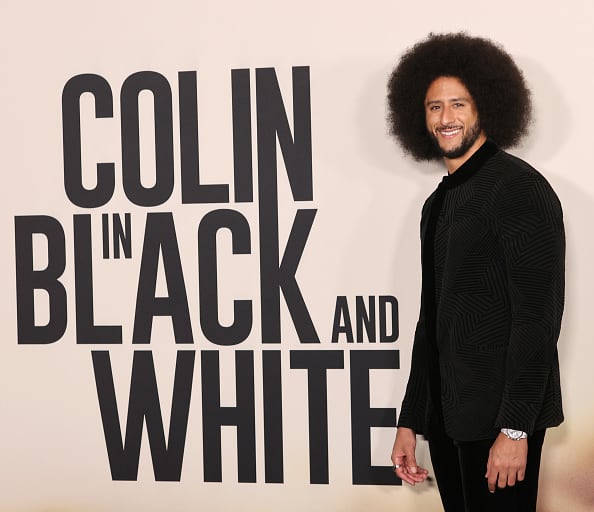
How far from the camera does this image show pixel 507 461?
1677mm

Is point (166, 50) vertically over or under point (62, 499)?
over

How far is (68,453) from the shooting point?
2766mm

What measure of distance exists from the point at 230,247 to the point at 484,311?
105 centimetres

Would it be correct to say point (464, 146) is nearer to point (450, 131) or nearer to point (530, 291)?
point (450, 131)

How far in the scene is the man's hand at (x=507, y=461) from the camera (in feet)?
5.49

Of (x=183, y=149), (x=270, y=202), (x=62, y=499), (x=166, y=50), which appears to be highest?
(x=166, y=50)

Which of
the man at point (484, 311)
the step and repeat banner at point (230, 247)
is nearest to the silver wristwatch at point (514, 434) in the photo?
the man at point (484, 311)

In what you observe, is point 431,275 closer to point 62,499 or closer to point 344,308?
point 344,308

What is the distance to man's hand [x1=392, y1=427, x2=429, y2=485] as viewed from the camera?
209 centimetres

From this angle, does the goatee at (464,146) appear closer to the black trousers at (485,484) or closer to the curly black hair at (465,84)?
the curly black hair at (465,84)

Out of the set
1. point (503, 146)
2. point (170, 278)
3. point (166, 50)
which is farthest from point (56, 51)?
point (503, 146)

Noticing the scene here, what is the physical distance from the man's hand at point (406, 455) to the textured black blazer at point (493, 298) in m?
0.18

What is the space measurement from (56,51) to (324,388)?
1395mm

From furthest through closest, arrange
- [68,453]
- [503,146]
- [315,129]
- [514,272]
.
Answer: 1. [68,453]
2. [315,129]
3. [503,146]
4. [514,272]
